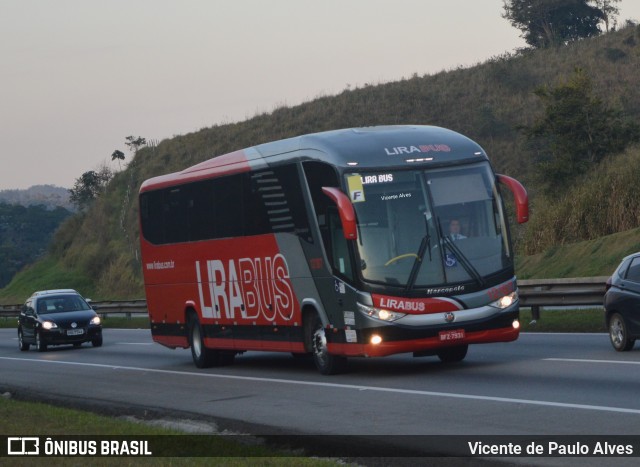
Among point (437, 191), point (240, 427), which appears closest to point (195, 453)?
point (240, 427)

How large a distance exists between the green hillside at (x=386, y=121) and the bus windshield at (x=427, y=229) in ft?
130

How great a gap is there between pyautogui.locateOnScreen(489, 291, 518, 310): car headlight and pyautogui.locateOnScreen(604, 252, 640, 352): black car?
1.81 meters

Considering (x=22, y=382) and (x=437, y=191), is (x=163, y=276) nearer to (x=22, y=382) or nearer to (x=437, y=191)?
(x=22, y=382)

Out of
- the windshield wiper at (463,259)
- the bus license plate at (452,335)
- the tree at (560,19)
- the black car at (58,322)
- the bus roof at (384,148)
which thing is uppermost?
the tree at (560,19)

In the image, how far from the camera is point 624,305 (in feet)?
60.8

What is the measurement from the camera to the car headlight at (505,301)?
1769 centimetres

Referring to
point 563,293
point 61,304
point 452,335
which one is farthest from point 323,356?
point 61,304

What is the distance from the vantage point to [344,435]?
12.0 m

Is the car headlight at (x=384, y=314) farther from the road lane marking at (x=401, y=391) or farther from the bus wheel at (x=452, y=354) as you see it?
the bus wheel at (x=452, y=354)

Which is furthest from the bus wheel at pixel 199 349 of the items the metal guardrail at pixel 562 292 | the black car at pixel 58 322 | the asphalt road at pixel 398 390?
the black car at pixel 58 322

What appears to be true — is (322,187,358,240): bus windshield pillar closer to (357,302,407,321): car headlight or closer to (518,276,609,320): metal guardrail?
(357,302,407,321): car headlight

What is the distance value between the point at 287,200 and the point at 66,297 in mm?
17333

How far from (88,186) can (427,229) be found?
3478 inches

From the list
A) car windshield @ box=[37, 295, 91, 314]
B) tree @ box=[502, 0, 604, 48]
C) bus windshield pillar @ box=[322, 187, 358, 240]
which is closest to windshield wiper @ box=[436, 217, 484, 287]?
bus windshield pillar @ box=[322, 187, 358, 240]
